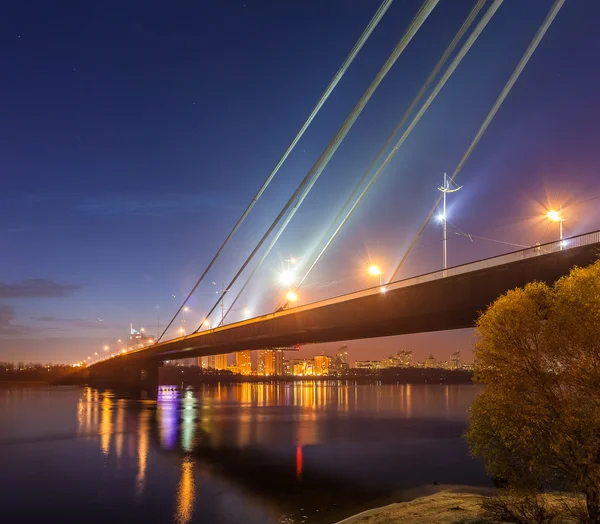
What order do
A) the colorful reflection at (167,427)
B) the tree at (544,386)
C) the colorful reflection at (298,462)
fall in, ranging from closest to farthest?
the tree at (544,386)
the colorful reflection at (298,462)
the colorful reflection at (167,427)

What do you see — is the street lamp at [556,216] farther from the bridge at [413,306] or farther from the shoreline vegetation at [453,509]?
the shoreline vegetation at [453,509]

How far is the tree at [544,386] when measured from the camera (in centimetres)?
1440

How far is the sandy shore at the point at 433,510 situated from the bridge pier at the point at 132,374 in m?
104

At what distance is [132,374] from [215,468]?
104m

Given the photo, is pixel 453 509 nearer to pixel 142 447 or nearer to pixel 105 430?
pixel 142 447

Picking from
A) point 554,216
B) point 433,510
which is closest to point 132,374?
point 554,216

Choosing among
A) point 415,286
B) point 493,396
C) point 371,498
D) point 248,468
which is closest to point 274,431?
point 248,468

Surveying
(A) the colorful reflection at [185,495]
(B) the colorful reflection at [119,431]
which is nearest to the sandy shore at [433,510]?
(A) the colorful reflection at [185,495]

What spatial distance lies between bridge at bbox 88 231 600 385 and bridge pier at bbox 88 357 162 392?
182 feet

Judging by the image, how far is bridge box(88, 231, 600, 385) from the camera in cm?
2700

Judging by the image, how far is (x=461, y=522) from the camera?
57.2 feet

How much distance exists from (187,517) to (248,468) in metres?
11.2

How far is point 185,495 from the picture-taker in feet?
84.2

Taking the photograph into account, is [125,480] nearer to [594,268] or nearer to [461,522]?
[461,522]
